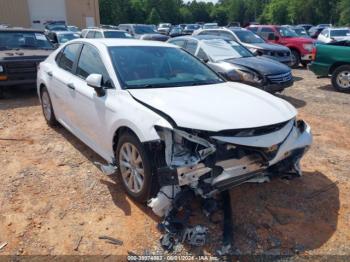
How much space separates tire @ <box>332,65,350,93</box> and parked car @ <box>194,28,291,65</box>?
8.39 ft

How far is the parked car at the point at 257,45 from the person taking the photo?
1148 centimetres

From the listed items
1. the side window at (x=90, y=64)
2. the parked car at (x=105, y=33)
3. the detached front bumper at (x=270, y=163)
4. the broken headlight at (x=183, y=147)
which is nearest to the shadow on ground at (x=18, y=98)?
the side window at (x=90, y=64)

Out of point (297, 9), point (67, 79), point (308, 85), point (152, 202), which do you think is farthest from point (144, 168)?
point (297, 9)

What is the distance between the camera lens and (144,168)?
317 centimetres

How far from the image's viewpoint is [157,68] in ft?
13.5

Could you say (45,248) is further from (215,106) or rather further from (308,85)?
(308,85)

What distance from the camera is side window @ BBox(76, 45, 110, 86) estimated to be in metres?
3.93

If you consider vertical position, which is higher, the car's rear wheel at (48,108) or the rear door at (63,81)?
the rear door at (63,81)

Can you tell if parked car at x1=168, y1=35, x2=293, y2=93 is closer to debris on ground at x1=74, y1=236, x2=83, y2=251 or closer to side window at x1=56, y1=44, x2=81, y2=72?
side window at x1=56, y1=44, x2=81, y2=72

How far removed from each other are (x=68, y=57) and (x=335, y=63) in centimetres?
747

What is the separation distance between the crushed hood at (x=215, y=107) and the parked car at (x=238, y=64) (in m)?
3.71

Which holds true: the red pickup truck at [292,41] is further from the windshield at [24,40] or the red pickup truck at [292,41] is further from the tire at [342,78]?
the windshield at [24,40]

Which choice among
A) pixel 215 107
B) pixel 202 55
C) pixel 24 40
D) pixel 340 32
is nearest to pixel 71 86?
pixel 215 107

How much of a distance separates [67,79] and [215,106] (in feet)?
7.90
